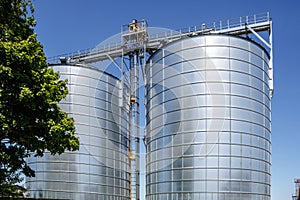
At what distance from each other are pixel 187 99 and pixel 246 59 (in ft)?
24.2

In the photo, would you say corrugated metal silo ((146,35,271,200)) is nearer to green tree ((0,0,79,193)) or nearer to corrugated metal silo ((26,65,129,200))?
corrugated metal silo ((26,65,129,200))

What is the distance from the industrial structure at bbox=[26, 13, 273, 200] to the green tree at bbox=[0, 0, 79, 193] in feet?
59.0

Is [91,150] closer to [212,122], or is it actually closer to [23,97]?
[212,122]

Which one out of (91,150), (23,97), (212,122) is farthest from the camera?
(91,150)

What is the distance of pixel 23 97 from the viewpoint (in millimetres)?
17188

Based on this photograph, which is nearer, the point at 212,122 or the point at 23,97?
the point at 23,97

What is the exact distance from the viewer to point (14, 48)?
55.9 feet

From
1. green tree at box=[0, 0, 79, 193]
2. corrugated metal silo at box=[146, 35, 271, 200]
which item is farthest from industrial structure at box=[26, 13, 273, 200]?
green tree at box=[0, 0, 79, 193]

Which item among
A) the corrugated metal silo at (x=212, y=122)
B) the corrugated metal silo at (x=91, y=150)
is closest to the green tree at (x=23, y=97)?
the corrugated metal silo at (x=212, y=122)

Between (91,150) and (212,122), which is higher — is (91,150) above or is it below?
below

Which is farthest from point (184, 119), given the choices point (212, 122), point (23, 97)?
point (23, 97)

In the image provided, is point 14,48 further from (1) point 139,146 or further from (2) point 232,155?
(1) point 139,146

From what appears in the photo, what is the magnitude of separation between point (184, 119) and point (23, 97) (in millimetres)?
21982

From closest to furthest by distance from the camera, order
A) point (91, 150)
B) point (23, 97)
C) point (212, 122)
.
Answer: point (23, 97) < point (212, 122) < point (91, 150)
